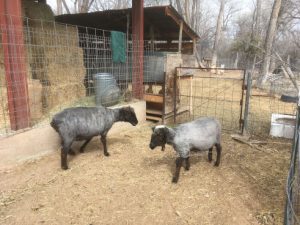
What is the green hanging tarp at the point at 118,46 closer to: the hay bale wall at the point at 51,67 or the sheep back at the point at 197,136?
the hay bale wall at the point at 51,67

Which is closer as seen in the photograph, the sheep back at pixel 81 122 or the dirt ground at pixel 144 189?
the dirt ground at pixel 144 189

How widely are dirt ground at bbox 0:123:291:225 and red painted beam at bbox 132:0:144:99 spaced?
7.73 feet

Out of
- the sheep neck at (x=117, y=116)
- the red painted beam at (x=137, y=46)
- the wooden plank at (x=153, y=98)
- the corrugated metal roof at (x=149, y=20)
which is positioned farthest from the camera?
the corrugated metal roof at (x=149, y=20)

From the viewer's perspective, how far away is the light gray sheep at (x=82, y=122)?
4.57m

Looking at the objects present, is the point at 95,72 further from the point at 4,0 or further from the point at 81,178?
the point at 81,178

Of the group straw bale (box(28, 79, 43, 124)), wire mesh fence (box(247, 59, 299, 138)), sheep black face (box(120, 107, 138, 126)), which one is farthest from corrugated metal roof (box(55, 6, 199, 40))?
straw bale (box(28, 79, 43, 124))

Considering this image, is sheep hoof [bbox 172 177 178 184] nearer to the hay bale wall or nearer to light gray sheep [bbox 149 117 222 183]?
light gray sheep [bbox 149 117 222 183]

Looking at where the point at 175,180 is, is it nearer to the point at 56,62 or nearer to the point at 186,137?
the point at 186,137

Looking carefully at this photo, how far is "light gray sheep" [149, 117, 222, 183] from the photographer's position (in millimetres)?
4164

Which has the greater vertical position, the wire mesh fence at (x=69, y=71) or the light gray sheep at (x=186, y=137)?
the wire mesh fence at (x=69, y=71)

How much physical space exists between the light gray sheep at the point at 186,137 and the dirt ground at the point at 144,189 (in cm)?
49

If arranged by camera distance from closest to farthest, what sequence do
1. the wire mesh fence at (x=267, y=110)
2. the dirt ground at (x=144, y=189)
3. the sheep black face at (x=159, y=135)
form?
Answer: the dirt ground at (x=144, y=189) < the sheep black face at (x=159, y=135) < the wire mesh fence at (x=267, y=110)

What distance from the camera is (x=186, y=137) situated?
4.23 meters

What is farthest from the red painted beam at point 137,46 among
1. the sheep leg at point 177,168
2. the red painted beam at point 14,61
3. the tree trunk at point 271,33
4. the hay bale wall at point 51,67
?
the tree trunk at point 271,33
